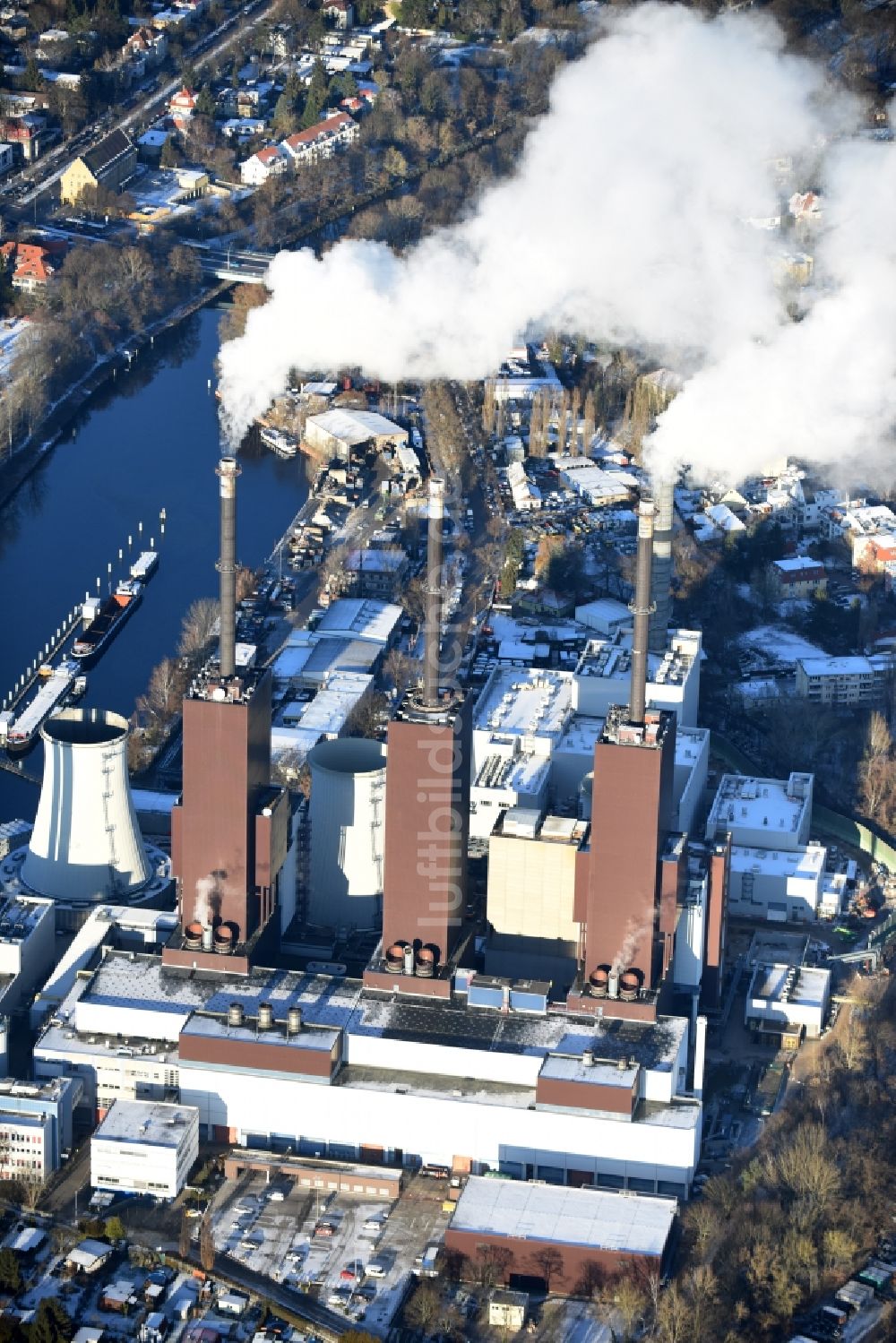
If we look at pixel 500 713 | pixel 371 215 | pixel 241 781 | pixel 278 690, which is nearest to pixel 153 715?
pixel 278 690

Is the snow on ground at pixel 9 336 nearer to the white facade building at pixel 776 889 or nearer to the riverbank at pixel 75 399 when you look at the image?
the riverbank at pixel 75 399

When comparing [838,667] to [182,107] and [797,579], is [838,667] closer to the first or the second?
[797,579]

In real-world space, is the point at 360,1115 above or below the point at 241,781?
below

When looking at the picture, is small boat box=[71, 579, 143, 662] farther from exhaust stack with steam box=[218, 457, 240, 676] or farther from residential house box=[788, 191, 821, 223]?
residential house box=[788, 191, 821, 223]

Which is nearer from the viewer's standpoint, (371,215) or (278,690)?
(278,690)

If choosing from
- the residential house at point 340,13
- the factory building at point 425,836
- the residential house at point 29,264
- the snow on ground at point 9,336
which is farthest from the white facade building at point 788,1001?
the residential house at point 340,13

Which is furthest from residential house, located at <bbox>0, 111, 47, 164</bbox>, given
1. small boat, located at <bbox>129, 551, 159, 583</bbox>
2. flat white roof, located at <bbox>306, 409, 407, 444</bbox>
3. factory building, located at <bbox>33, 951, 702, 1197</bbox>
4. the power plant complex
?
factory building, located at <bbox>33, 951, 702, 1197</bbox>

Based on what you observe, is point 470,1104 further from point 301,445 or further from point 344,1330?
point 301,445
